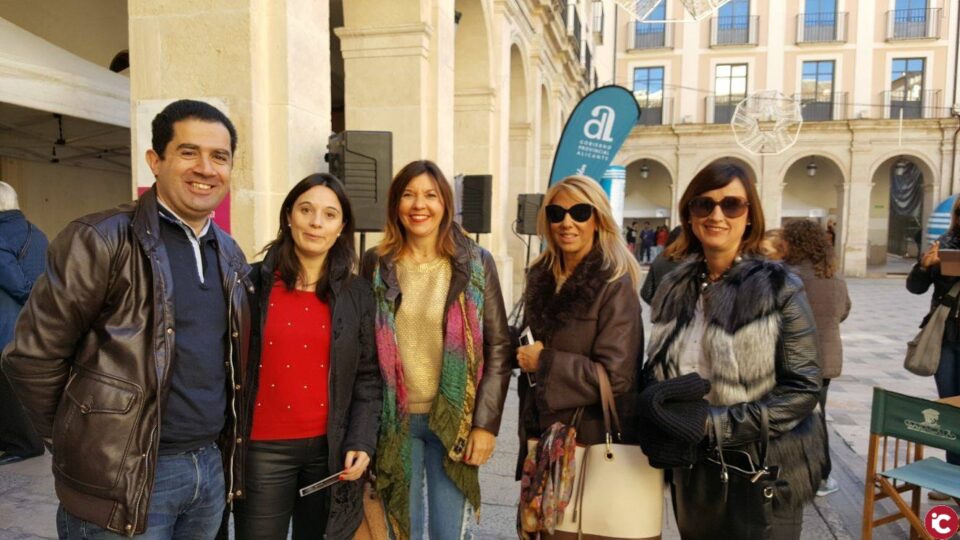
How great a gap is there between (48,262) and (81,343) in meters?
0.23

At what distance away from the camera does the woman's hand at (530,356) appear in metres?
2.21

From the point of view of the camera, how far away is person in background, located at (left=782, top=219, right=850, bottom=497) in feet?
12.5

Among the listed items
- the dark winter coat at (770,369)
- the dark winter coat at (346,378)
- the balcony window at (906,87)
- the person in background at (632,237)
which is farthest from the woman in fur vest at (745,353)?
the balcony window at (906,87)

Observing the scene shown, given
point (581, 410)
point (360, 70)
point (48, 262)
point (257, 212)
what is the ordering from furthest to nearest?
point (360, 70) < point (257, 212) < point (581, 410) < point (48, 262)

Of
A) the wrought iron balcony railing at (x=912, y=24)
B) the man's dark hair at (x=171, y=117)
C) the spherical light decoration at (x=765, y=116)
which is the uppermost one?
the wrought iron balcony railing at (x=912, y=24)

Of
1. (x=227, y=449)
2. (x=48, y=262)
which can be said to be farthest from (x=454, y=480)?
(x=48, y=262)

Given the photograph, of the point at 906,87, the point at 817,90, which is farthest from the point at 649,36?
the point at 906,87

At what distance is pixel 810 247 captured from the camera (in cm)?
383

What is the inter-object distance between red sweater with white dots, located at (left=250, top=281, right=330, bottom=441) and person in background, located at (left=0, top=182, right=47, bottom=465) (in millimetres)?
2926

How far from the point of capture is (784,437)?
6.10 feet

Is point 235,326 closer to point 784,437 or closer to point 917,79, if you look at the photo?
point 784,437

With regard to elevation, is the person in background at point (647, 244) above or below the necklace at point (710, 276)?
below

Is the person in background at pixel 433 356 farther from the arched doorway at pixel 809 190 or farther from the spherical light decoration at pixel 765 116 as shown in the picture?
the arched doorway at pixel 809 190

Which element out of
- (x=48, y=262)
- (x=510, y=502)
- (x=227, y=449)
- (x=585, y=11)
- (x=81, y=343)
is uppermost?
(x=585, y=11)
